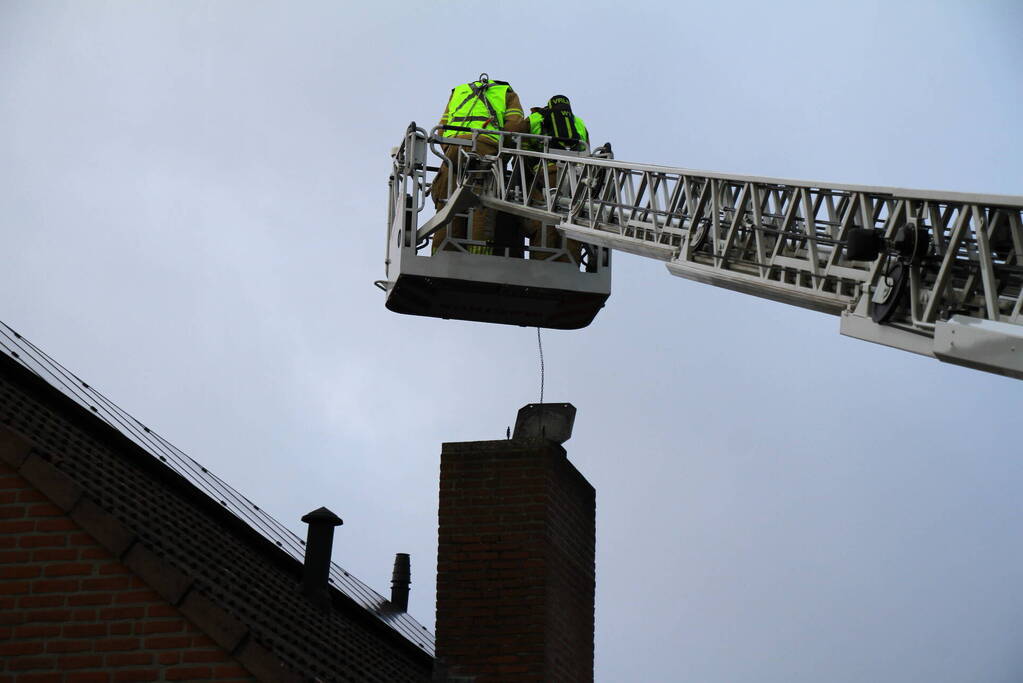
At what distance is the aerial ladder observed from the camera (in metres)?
7.10

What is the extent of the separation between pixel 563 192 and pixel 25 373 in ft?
15.8

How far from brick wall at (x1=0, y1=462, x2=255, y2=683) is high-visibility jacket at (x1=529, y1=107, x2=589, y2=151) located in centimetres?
668

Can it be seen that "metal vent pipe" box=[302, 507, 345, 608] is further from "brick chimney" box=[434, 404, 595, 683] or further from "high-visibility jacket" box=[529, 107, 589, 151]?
"high-visibility jacket" box=[529, 107, 589, 151]

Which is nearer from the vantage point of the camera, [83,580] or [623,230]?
[83,580]

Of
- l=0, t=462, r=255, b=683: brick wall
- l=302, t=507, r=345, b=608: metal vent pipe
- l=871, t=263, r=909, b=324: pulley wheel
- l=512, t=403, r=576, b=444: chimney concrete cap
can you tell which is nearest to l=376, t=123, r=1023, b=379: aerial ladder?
l=871, t=263, r=909, b=324: pulley wheel

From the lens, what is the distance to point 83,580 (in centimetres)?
753

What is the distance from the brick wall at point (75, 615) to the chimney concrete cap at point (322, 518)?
4.93 m

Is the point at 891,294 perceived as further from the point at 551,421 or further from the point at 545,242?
the point at 545,242

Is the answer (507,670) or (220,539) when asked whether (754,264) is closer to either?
(507,670)

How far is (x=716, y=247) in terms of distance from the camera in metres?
9.58

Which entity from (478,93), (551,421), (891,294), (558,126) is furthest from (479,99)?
(891,294)

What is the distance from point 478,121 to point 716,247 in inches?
165

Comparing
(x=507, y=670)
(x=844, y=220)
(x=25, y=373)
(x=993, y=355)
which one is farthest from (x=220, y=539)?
(x=993, y=355)

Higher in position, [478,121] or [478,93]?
[478,93]
